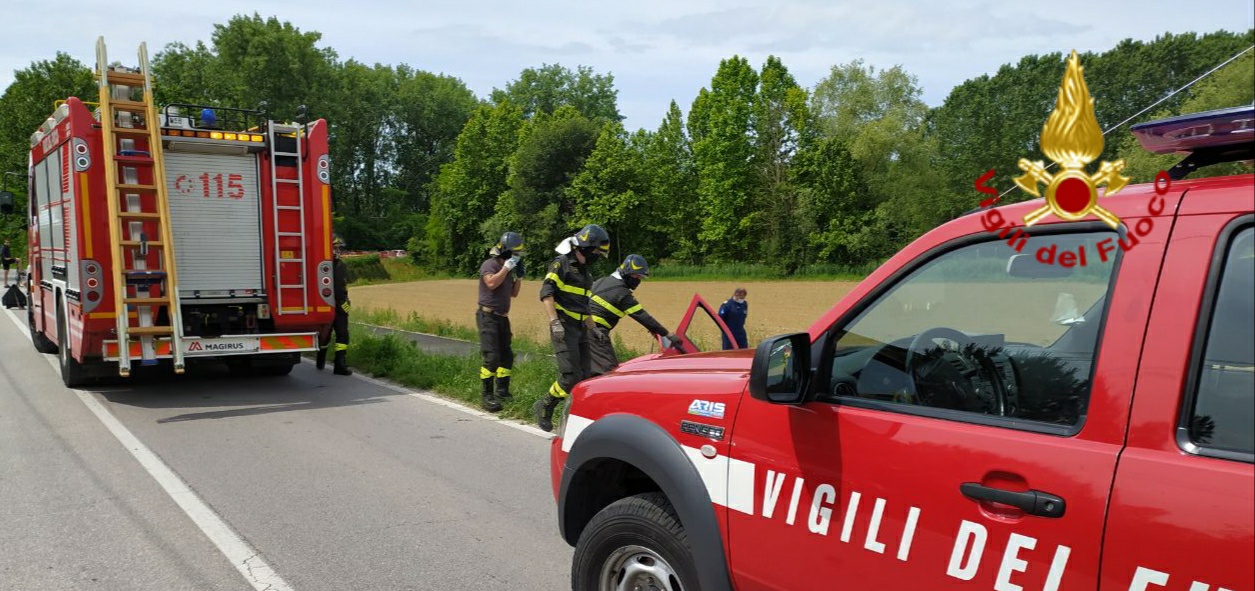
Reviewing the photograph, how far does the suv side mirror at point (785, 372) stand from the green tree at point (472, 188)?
6272 centimetres

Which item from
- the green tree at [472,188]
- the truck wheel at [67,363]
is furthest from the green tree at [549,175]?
the truck wheel at [67,363]

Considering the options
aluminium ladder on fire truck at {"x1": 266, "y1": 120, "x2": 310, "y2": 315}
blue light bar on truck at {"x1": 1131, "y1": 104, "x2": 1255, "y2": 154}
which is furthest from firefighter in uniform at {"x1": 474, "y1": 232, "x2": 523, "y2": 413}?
blue light bar on truck at {"x1": 1131, "y1": 104, "x2": 1255, "y2": 154}

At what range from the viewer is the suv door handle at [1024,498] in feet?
6.47

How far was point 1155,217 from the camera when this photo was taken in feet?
6.44

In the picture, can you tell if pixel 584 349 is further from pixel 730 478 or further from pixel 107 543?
pixel 730 478

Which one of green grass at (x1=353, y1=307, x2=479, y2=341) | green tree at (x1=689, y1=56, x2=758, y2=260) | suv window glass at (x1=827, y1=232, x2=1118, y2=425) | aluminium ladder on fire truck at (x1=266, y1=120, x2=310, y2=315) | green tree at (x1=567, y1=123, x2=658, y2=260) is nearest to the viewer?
suv window glass at (x1=827, y1=232, x2=1118, y2=425)

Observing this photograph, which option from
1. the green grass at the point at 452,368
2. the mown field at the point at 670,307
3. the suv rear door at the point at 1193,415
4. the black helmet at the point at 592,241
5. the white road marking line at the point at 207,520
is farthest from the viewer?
the mown field at the point at 670,307

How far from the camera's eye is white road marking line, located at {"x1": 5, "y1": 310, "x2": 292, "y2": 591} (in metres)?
4.45

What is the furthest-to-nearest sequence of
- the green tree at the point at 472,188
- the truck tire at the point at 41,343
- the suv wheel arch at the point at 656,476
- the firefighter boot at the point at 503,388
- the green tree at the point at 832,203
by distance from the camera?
the green tree at the point at 472,188 < the green tree at the point at 832,203 < the truck tire at the point at 41,343 < the firefighter boot at the point at 503,388 < the suv wheel arch at the point at 656,476

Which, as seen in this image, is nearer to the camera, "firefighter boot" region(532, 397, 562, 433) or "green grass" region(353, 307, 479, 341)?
"firefighter boot" region(532, 397, 562, 433)

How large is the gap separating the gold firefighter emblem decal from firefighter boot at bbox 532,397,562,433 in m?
6.18

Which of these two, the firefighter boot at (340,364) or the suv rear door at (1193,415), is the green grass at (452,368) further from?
the suv rear door at (1193,415)

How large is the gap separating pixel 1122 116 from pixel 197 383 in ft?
35.7

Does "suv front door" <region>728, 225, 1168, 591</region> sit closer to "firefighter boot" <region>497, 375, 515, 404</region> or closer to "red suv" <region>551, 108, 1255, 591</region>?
"red suv" <region>551, 108, 1255, 591</region>
